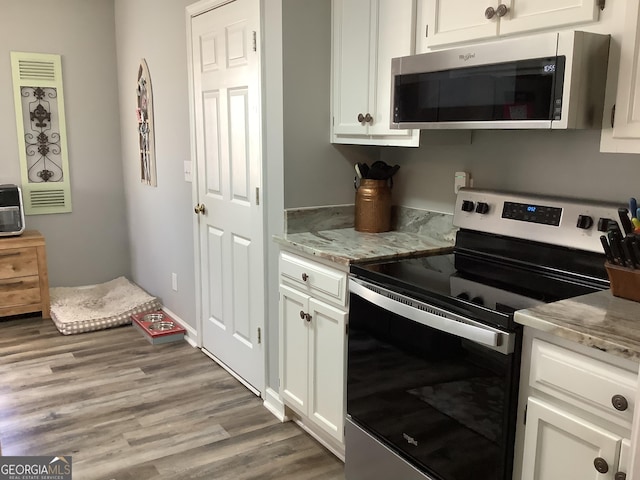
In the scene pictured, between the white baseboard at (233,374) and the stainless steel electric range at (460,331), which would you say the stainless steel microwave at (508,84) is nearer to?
the stainless steel electric range at (460,331)

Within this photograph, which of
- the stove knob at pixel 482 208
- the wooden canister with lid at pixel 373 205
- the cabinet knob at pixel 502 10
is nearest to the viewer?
the cabinet knob at pixel 502 10

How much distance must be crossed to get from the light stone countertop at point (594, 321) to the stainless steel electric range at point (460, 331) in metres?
0.10

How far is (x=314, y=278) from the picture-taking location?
2426mm

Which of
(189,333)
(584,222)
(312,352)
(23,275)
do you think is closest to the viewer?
(584,222)

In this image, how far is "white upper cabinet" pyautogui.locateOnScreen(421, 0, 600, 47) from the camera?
166 centimetres

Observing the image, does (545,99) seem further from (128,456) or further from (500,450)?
(128,456)

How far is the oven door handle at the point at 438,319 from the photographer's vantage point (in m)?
1.59

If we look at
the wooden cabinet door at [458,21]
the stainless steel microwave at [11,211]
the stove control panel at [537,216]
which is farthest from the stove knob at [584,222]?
the stainless steel microwave at [11,211]

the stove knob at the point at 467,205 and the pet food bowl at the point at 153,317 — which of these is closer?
the stove knob at the point at 467,205

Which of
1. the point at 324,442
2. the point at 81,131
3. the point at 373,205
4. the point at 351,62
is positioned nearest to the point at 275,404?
the point at 324,442

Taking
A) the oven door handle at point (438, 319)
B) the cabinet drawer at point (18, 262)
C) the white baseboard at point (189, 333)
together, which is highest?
the oven door handle at point (438, 319)

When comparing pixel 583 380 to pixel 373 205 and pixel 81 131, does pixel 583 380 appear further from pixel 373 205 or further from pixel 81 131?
pixel 81 131

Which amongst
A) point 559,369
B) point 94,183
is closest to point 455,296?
point 559,369

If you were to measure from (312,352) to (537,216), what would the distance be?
3.57 ft
